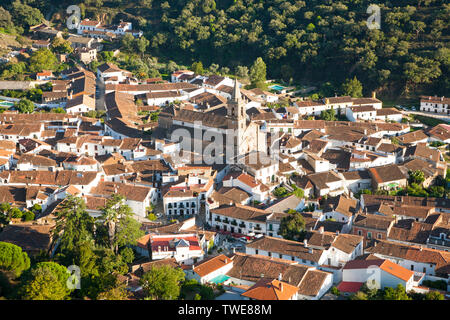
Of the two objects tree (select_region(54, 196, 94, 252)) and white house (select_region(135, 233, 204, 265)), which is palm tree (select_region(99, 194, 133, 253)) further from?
white house (select_region(135, 233, 204, 265))

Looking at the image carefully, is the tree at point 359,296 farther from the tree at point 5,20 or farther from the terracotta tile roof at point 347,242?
the tree at point 5,20

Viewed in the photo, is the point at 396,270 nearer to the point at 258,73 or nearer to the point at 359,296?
the point at 359,296

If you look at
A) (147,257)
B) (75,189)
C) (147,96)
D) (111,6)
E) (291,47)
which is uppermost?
(111,6)

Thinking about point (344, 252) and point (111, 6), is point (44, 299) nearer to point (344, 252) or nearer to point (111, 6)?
point (344, 252)

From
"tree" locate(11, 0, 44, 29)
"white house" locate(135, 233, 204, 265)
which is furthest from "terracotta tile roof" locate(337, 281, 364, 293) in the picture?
"tree" locate(11, 0, 44, 29)

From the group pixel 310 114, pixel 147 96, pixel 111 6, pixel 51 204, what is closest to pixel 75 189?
pixel 51 204

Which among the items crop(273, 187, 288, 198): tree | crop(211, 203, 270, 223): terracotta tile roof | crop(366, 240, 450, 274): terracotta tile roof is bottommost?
crop(366, 240, 450, 274): terracotta tile roof

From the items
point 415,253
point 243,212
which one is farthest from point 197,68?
point 415,253
